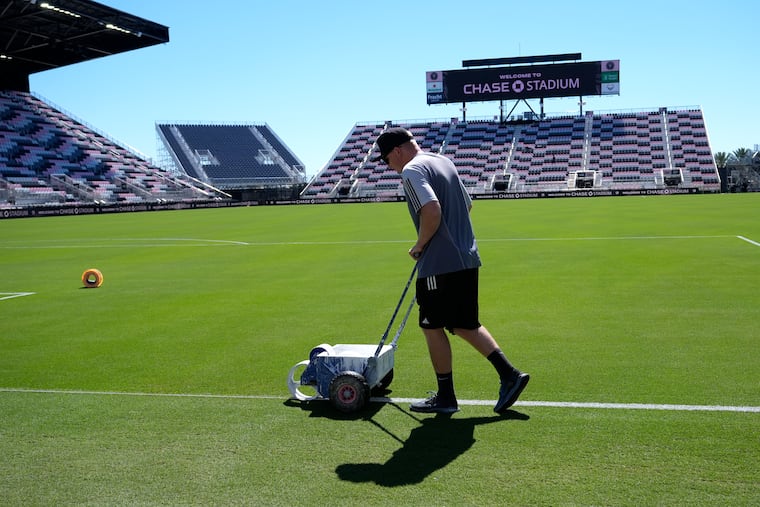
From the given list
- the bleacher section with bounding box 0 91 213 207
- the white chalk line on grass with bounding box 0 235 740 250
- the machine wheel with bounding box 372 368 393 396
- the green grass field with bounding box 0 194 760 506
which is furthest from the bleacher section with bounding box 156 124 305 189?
the machine wheel with bounding box 372 368 393 396

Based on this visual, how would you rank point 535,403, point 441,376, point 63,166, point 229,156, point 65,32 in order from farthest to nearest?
point 229,156 → point 63,166 → point 65,32 → point 535,403 → point 441,376

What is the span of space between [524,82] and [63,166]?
5330cm

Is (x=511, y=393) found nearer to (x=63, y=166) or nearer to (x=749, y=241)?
(x=749, y=241)

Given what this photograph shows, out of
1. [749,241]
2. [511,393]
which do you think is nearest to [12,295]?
[511,393]

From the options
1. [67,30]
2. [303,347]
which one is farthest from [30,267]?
[67,30]

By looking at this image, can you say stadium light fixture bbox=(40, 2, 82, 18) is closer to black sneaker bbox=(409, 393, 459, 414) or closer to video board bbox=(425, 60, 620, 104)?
video board bbox=(425, 60, 620, 104)

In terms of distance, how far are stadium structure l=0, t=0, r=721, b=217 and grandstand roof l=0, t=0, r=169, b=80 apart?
0.13 meters

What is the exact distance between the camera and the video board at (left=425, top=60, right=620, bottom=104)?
81.2 metres

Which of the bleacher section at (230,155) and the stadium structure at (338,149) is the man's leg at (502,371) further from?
the bleacher section at (230,155)

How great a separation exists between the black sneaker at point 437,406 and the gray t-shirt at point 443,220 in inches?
38.2

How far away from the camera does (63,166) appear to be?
65375 mm

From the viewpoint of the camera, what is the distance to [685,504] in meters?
3.46

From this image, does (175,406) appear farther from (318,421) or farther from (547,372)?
(547,372)

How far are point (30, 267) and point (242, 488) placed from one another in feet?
49.2
